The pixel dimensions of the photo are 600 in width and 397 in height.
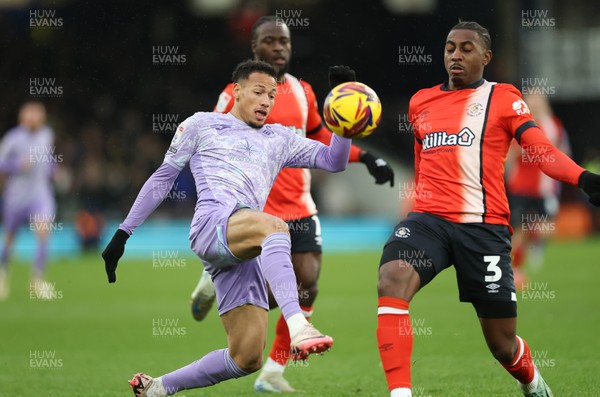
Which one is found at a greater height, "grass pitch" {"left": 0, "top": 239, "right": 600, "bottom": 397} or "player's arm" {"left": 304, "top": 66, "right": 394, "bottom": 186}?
"player's arm" {"left": 304, "top": 66, "right": 394, "bottom": 186}

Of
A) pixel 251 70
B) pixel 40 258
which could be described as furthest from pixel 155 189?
pixel 40 258

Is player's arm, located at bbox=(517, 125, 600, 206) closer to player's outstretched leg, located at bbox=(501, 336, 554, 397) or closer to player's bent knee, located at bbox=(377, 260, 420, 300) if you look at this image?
player's bent knee, located at bbox=(377, 260, 420, 300)

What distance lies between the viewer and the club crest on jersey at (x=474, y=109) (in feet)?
20.2

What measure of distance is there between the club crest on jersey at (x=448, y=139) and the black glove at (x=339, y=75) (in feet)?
2.15

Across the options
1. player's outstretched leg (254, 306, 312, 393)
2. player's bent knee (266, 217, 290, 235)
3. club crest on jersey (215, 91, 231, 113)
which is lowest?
player's outstretched leg (254, 306, 312, 393)

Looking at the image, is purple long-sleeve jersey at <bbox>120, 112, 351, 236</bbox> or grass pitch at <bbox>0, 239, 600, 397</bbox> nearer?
purple long-sleeve jersey at <bbox>120, 112, 351, 236</bbox>

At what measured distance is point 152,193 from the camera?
6113 millimetres

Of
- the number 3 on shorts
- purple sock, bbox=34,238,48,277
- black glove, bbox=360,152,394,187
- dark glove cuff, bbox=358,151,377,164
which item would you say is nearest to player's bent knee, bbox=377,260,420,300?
the number 3 on shorts

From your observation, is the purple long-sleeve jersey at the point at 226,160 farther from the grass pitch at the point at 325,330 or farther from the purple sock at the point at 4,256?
the purple sock at the point at 4,256

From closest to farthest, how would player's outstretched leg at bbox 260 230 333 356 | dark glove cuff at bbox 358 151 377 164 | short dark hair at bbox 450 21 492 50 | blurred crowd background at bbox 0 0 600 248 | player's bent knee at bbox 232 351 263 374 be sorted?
player's outstretched leg at bbox 260 230 333 356 → player's bent knee at bbox 232 351 263 374 → short dark hair at bbox 450 21 492 50 → dark glove cuff at bbox 358 151 377 164 → blurred crowd background at bbox 0 0 600 248

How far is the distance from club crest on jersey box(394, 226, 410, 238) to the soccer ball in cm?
66

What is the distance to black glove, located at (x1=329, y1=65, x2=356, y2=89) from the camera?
6.02 meters

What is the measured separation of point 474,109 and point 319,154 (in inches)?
40.6

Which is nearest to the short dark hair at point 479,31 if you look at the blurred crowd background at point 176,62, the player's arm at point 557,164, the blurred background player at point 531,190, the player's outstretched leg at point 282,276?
the player's arm at point 557,164
